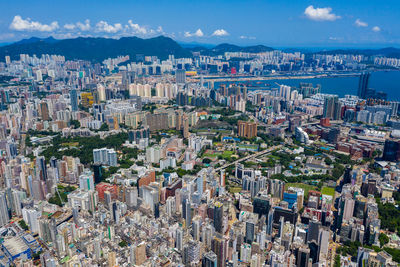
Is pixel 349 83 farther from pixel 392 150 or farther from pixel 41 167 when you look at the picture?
pixel 41 167

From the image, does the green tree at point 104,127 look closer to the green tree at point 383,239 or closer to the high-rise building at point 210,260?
the high-rise building at point 210,260

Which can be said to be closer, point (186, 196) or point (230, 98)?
point (186, 196)

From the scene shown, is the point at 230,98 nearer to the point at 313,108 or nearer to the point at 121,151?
the point at 313,108

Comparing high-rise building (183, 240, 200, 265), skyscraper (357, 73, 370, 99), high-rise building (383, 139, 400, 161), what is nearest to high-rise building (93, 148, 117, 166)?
high-rise building (183, 240, 200, 265)

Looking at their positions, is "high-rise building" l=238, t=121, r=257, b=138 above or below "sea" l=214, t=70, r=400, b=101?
below

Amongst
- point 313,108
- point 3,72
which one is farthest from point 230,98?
point 3,72

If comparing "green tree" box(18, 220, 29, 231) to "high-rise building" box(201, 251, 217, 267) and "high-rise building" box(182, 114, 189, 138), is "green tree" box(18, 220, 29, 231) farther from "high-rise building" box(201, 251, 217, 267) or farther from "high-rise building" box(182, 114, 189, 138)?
"high-rise building" box(182, 114, 189, 138)

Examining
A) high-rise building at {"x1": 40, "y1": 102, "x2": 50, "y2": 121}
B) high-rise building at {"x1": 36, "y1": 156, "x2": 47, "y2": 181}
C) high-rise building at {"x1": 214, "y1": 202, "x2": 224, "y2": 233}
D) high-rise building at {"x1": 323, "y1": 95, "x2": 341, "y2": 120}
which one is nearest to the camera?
high-rise building at {"x1": 214, "y1": 202, "x2": 224, "y2": 233}

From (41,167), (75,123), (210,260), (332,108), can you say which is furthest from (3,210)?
(332,108)

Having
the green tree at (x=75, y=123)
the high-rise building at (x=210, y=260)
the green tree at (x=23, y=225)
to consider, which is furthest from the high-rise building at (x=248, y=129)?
the green tree at (x=23, y=225)

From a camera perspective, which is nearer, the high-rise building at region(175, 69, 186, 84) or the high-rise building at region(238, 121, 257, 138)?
the high-rise building at region(238, 121, 257, 138)
